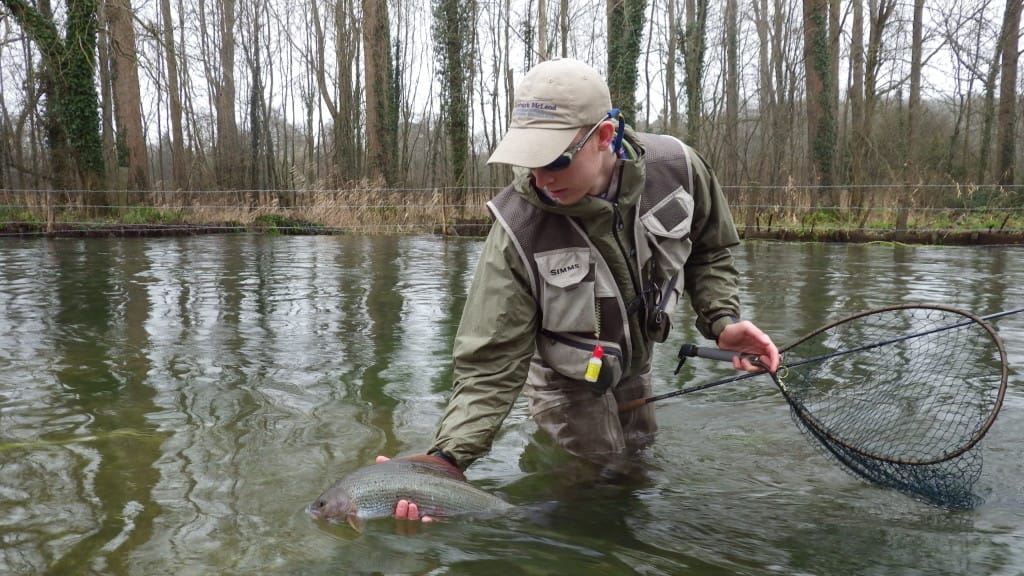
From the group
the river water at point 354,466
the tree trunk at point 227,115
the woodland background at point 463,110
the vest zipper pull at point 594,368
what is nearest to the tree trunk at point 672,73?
the woodland background at point 463,110

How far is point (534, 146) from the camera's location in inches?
111

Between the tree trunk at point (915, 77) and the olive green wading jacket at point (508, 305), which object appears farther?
the tree trunk at point (915, 77)

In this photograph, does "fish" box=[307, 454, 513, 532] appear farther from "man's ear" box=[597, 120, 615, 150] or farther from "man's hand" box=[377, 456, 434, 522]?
"man's ear" box=[597, 120, 615, 150]

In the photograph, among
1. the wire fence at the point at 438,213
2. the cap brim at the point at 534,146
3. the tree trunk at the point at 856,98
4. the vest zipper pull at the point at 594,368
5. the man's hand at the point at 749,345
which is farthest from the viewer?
the tree trunk at the point at 856,98

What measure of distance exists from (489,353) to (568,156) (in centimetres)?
80

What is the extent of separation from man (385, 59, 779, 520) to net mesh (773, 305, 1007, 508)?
2.05 ft

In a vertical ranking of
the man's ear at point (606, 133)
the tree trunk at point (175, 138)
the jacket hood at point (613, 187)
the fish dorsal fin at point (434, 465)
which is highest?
the tree trunk at point (175, 138)

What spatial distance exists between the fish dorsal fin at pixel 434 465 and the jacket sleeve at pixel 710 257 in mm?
1367

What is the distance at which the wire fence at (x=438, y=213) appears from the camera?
53.2 ft

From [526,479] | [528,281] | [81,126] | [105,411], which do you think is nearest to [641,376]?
[526,479]

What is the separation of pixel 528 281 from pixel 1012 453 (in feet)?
8.79

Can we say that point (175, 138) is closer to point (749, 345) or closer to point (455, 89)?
point (455, 89)

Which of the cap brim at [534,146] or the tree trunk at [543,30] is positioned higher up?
the tree trunk at [543,30]

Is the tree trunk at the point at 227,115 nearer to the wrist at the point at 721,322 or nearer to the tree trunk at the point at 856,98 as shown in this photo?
the tree trunk at the point at 856,98
